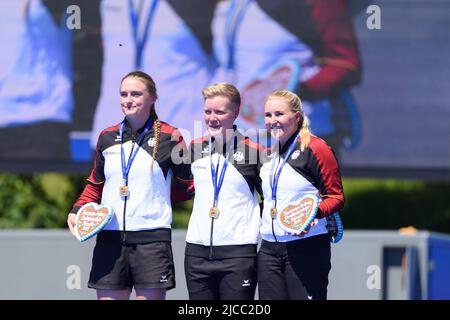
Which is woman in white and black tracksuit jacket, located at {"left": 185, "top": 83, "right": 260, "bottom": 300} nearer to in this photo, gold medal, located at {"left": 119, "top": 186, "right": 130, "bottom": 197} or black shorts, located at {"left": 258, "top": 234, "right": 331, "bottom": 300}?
black shorts, located at {"left": 258, "top": 234, "right": 331, "bottom": 300}

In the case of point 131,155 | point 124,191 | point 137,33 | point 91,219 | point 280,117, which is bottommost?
point 91,219

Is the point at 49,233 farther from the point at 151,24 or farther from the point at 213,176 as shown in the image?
the point at 213,176

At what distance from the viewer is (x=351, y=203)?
38.5 ft

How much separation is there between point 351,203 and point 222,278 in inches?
269

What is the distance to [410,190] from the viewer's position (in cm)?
1205

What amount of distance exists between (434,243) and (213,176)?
3.20 metres

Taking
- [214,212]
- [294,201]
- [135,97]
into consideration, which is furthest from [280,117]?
[135,97]

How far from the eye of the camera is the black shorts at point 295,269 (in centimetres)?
495

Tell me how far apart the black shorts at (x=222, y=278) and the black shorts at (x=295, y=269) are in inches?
2.3

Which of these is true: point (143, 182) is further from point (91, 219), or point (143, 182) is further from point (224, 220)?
point (224, 220)

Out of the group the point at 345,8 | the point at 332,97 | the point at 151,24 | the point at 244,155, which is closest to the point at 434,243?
the point at 332,97

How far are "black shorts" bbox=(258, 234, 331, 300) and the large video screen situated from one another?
9.72 feet

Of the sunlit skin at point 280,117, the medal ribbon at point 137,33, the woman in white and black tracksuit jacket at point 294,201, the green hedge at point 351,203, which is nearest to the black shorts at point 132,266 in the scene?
the woman in white and black tracksuit jacket at point 294,201

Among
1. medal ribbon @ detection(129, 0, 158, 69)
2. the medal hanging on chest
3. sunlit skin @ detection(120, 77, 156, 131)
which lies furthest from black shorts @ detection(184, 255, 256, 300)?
medal ribbon @ detection(129, 0, 158, 69)
